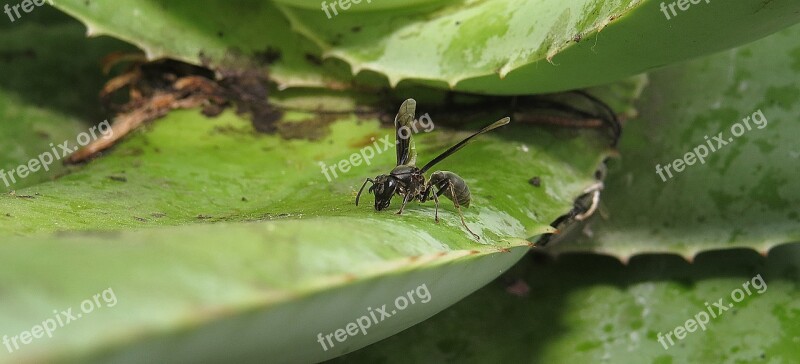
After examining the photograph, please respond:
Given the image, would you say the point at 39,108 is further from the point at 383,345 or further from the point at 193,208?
the point at 383,345

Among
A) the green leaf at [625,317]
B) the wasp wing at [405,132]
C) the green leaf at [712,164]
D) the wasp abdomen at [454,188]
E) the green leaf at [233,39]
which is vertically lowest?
the green leaf at [625,317]

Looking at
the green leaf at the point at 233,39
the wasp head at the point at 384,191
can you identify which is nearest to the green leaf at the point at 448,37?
the green leaf at the point at 233,39

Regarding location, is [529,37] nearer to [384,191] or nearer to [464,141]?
[464,141]

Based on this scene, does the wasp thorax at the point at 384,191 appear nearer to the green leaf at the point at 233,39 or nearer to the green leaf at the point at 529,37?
the green leaf at the point at 529,37

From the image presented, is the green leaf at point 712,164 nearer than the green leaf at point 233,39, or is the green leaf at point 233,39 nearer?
the green leaf at point 712,164

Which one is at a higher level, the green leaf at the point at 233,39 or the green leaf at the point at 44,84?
the green leaf at the point at 44,84

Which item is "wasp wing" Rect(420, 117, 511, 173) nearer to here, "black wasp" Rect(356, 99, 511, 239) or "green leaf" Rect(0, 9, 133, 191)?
"black wasp" Rect(356, 99, 511, 239)
